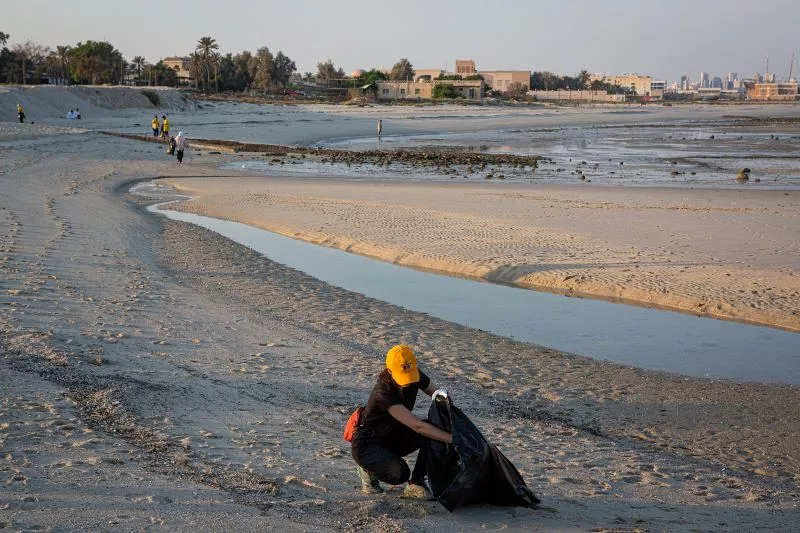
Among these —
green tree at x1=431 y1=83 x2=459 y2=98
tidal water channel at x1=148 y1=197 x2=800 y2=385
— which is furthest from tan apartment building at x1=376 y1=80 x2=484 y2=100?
tidal water channel at x1=148 y1=197 x2=800 y2=385

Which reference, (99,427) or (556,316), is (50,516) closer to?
(99,427)

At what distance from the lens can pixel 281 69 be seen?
141375mm

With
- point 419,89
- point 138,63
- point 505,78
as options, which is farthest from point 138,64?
point 505,78

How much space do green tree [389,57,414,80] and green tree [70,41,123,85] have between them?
78889 millimetres

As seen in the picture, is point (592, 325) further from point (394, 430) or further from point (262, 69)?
point (262, 69)

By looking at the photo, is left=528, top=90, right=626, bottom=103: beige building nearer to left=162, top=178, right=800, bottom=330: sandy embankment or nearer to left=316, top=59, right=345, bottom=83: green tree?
left=316, top=59, right=345, bottom=83: green tree

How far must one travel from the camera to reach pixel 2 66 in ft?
276

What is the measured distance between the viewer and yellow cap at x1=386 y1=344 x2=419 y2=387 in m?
5.02

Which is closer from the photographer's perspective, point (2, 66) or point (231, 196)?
point (231, 196)

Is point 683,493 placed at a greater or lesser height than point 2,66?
lesser

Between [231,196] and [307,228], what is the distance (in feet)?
19.7

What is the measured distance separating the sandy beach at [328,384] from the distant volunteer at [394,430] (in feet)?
0.53

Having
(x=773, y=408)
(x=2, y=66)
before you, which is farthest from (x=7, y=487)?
(x=2, y=66)

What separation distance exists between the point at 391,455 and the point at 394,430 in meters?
0.15
